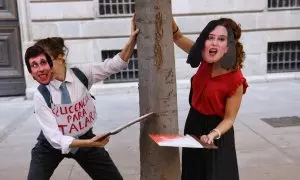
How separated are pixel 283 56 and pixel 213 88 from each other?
7.40 m

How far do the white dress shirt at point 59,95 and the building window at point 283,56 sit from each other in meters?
7.13

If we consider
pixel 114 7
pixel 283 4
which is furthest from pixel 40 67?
pixel 283 4

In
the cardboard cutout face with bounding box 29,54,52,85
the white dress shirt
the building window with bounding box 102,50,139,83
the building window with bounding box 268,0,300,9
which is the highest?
the building window with bounding box 268,0,300,9

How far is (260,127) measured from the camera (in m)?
5.79

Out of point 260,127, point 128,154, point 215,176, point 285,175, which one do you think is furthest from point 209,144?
point 260,127

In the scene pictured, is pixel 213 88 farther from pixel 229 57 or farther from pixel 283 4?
pixel 283 4

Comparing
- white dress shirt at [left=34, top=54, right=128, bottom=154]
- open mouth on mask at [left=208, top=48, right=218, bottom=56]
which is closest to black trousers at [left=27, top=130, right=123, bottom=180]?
white dress shirt at [left=34, top=54, right=128, bottom=154]

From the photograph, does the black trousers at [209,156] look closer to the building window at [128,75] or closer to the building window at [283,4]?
the building window at [128,75]

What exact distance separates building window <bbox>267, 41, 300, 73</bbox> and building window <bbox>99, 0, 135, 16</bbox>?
3.31 m

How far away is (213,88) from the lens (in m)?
2.48

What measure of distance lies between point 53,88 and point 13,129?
387cm

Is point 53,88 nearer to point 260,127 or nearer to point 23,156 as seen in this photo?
point 23,156

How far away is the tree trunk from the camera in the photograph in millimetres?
2395

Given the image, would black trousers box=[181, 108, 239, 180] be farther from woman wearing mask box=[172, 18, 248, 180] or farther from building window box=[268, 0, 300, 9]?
building window box=[268, 0, 300, 9]
